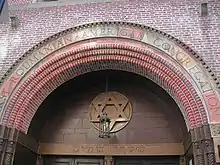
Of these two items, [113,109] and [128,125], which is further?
[113,109]

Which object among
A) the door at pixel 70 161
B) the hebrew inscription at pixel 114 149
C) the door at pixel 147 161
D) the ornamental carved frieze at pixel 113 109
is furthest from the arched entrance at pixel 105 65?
the door at pixel 147 161

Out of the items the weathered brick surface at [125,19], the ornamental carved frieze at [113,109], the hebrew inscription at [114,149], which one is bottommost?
the hebrew inscription at [114,149]

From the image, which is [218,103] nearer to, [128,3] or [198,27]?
[198,27]

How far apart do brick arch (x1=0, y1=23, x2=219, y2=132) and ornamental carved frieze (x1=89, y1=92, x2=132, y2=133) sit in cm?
113

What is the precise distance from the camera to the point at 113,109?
8.33 meters

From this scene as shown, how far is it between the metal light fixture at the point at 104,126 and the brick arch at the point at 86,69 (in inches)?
47.7

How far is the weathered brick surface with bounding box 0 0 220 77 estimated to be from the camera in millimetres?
7047

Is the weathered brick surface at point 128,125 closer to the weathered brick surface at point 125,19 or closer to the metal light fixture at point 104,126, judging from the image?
the metal light fixture at point 104,126

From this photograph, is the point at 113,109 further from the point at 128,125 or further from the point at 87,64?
the point at 87,64

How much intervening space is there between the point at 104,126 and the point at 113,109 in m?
0.82

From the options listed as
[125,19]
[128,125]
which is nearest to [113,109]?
[128,125]

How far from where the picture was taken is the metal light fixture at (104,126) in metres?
7.45

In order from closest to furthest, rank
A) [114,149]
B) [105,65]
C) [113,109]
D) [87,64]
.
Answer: [87,64], [105,65], [114,149], [113,109]

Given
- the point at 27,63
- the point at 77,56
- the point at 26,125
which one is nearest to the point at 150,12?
the point at 77,56
